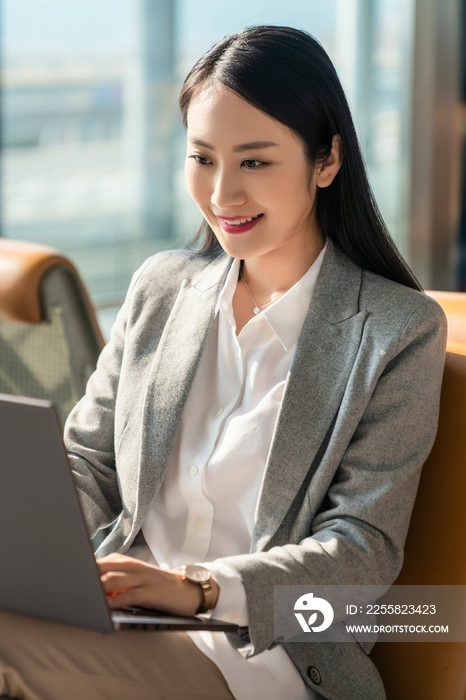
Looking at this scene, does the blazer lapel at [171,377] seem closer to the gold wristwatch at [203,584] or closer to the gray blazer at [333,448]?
the gray blazer at [333,448]

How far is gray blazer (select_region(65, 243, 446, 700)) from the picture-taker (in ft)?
3.11

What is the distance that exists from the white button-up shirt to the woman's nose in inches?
6.2

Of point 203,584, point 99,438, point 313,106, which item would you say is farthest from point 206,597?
point 313,106

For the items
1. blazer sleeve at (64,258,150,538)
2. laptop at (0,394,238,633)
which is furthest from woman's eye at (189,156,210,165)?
laptop at (0,394,238,633)

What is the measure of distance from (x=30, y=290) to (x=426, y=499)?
74cm

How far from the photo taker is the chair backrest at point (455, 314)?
1146 millimetres

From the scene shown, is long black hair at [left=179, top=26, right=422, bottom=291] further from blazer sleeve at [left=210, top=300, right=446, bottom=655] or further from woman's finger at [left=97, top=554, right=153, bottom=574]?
woman's finger at [left=97, top=554, right=153, bottom=574]

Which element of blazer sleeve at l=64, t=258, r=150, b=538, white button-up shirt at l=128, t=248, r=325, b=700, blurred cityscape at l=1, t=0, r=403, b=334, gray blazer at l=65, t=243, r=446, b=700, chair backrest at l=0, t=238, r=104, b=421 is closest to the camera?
gray blazer at l=65, t=243, r=446, b=700

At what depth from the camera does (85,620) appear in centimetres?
79

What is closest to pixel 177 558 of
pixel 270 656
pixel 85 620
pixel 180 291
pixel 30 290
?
pixel 270 656

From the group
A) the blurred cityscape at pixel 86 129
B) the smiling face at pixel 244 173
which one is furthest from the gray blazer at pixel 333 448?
the blurred cityscape at pixel 86 129

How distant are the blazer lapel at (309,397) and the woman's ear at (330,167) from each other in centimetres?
16

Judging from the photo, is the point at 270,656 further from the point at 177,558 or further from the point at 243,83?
the point at 243,83

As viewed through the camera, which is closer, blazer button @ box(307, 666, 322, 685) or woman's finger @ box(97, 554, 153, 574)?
woman's finger @ box(97, 554, 153, 574)
